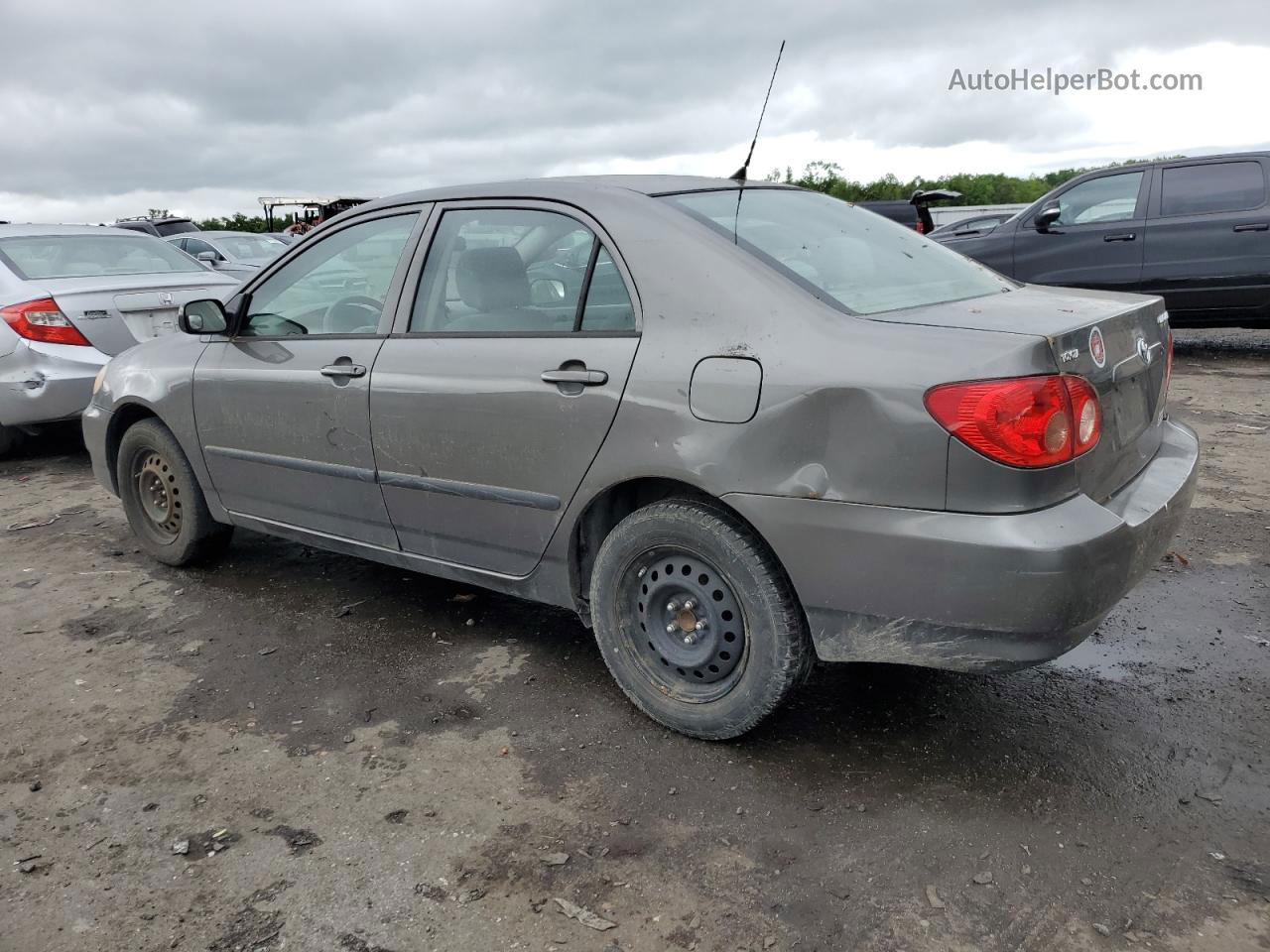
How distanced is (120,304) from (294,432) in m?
3.48

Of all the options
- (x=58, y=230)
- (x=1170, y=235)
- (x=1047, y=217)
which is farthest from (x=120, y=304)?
(x=1170, y=235)

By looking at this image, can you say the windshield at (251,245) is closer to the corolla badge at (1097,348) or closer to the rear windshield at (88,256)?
the rear windshield at (88,256)

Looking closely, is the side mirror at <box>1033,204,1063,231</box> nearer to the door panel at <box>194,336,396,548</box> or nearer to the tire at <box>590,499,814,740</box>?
the door panel at <box>194,336,396,548</box>

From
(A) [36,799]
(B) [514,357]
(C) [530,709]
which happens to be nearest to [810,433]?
(B) [514,357]

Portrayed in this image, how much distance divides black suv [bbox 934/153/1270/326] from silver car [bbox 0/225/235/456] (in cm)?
689

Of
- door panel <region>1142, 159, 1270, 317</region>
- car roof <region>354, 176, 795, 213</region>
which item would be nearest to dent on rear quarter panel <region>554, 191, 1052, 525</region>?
car roof <region>354, 176, 795, 213</region>

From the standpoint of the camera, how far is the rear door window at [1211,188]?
8.23m

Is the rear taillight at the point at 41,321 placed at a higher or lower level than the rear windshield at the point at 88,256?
lower

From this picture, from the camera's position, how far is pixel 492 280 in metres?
3.32

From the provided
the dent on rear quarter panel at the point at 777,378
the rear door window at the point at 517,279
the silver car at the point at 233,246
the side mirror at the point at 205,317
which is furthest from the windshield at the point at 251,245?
the dent on rear quarter panel at the point at 777,378

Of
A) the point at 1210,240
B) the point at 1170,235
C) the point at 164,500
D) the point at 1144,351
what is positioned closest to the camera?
the point at 1144,351

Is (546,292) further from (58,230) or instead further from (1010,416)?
(58,230)

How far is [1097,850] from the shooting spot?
240 centimetres

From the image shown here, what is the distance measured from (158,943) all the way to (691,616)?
150cm
